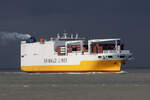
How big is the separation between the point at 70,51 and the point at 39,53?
11951 mm

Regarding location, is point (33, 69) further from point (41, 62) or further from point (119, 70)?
point (119, 70)

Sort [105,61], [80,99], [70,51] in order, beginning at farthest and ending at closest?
1. [70,51]
2. [105,61]
3. [80,99]

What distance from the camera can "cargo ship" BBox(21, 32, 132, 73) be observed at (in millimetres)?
95500

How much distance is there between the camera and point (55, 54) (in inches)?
4139

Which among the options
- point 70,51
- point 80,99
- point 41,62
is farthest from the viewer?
point 41,62

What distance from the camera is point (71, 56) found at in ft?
326

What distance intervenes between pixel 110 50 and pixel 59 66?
1471cm

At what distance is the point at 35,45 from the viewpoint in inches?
4385

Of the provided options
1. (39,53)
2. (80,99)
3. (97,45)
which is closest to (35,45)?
(39,53)

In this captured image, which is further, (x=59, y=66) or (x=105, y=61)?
(x=59, y=66)

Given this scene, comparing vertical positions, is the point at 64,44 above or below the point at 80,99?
above

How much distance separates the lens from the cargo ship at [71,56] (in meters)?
95.5

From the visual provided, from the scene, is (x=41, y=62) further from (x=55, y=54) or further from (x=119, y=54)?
(x=119, y=54)

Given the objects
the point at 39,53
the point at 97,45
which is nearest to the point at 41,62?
the point at 39,53
